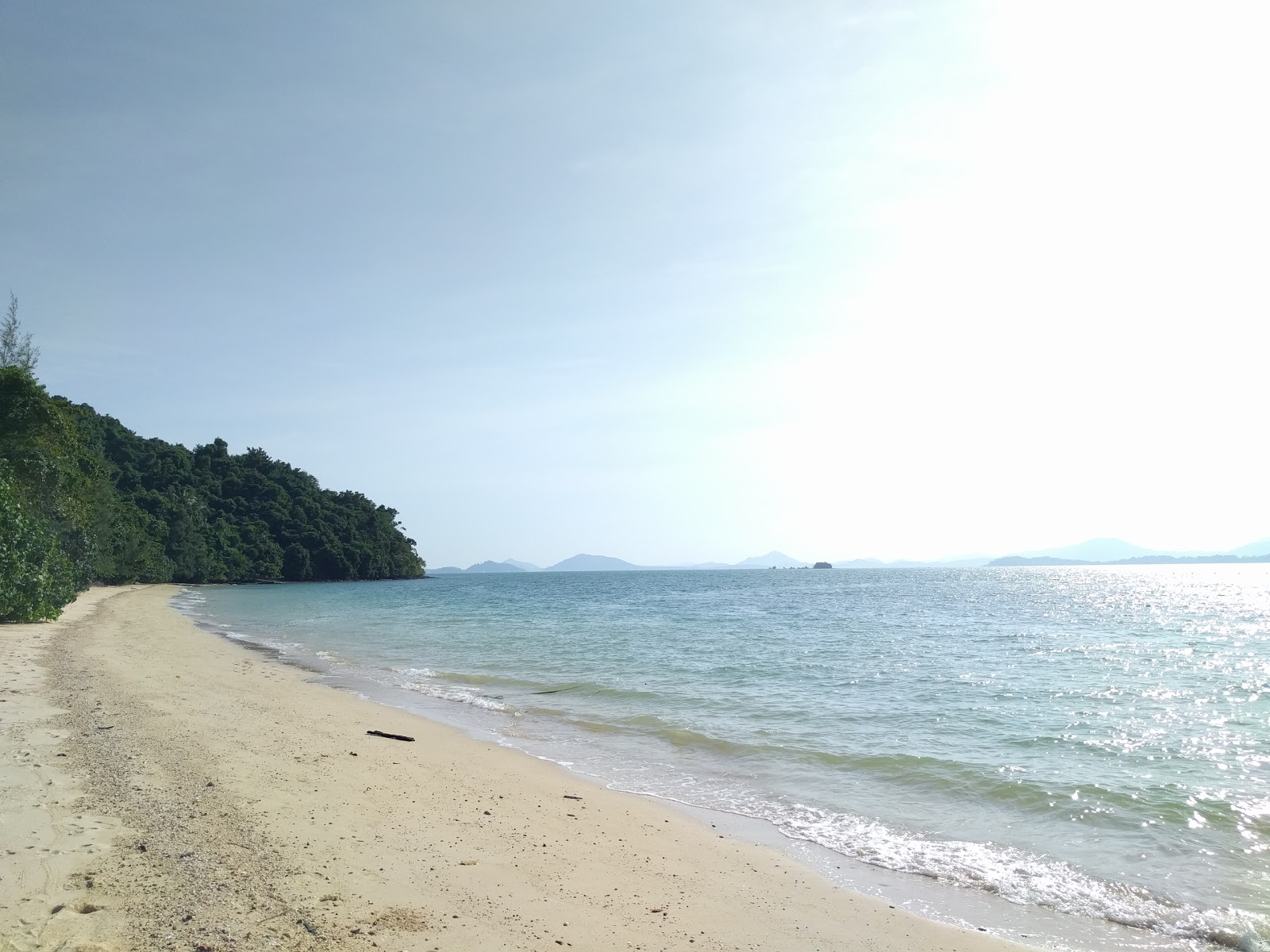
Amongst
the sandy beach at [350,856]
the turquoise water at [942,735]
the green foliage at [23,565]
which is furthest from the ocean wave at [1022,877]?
the green foliage at [23,565]

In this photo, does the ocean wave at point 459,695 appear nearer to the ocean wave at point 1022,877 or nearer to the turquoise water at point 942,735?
the turquoise water at point 942,735

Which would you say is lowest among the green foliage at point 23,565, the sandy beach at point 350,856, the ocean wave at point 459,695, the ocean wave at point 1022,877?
the ocean wave at point 459,695

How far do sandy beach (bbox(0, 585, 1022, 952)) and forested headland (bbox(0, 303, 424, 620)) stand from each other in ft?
54.4

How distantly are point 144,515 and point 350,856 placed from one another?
82.6 metres

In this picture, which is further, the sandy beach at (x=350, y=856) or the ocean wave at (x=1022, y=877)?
the ocean wave at (x=1022, y=877)

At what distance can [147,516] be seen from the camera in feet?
247

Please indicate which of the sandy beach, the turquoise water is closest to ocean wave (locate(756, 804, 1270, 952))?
the turquoise water

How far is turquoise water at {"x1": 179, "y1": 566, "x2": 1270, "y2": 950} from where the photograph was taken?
7473 mm

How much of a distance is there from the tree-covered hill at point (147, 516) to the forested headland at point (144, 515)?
0.08m

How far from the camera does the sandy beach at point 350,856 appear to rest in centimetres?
470

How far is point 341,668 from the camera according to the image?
20719 millimetres

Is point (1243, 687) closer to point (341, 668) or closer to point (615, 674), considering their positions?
point (615, 674)

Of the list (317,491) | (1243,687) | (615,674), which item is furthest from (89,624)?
(317,491)

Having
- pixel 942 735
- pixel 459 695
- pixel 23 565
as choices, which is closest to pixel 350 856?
pixel 942 735
